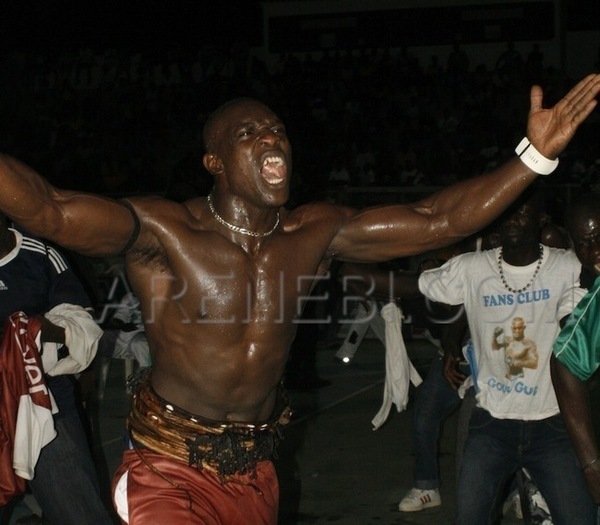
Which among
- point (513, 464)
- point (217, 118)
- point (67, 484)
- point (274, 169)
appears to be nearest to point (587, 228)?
point (513, 464)

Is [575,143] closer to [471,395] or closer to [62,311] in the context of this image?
[471,395]

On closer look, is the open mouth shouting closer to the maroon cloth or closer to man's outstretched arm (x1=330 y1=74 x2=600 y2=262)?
man's outstretched arm (x1=330 y1=74 x2=600 y2=262)

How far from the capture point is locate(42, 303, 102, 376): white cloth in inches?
173

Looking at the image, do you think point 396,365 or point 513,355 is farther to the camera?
point 396,365

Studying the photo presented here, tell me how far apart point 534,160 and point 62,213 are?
154 centimetres

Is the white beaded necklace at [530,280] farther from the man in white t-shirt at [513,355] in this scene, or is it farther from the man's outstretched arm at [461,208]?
the man's outstretched arm at [461,208]

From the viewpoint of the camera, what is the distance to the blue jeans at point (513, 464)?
4.12m

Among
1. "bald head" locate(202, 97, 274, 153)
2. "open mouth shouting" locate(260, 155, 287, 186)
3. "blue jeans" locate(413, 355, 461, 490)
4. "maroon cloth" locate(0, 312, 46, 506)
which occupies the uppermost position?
"bald head" locate(202, 97, 274, 153)

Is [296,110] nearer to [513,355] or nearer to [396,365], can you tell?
[396,365]

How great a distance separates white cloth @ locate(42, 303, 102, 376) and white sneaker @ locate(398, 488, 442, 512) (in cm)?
254

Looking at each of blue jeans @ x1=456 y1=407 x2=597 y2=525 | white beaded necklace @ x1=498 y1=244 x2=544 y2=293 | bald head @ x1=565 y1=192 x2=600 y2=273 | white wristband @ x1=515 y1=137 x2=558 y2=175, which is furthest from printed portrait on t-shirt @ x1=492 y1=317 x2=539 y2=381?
white wristband @ x1=515 y1=137 x2=558 y2=175

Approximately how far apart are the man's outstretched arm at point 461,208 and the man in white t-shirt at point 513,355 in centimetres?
78

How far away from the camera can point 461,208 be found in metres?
3.75

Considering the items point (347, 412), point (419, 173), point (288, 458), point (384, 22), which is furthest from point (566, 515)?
point (384, 22)
